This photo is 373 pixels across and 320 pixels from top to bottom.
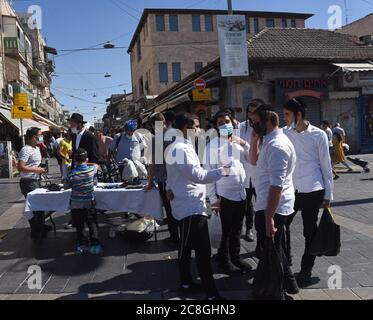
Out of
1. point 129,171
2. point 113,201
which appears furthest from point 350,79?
point 113,201

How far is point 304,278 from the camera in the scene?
4.41 meters

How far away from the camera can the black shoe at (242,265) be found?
475 cm

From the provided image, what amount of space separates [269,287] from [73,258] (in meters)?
2.95

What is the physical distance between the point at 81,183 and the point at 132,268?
1.42 m

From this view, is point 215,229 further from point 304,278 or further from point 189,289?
point 304,278

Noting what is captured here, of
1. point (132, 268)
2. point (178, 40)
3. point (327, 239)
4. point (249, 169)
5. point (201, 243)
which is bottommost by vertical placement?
point (132, 268)

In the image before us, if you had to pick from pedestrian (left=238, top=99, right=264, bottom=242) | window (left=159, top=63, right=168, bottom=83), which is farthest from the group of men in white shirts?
window (left=159, top=63, right=168, bottom=83)

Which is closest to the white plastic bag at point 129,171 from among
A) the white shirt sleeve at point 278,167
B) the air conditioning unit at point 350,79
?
the white shirt sleeve at point 278,167

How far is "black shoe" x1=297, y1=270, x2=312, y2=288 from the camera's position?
14.2ft

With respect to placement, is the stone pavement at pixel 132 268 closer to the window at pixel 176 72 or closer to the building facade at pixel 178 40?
the building facade at pixel 178 40

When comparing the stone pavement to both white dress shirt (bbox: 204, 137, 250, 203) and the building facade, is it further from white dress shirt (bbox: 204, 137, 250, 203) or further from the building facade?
the building facade
